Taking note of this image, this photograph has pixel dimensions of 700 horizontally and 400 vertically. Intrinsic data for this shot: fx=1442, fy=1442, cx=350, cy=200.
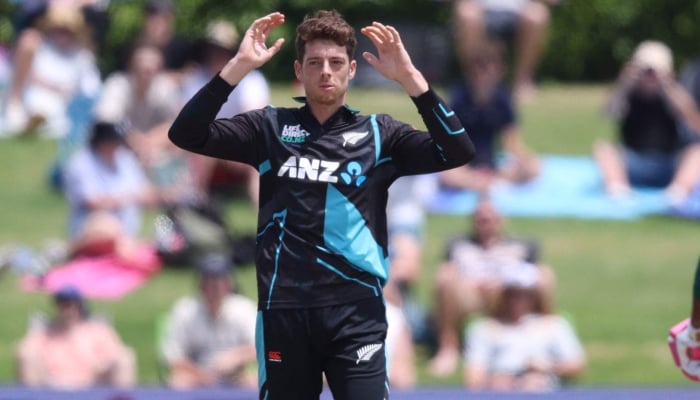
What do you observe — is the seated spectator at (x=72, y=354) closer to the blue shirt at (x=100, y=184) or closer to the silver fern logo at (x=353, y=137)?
the blue shirt at (x=100, y=184)

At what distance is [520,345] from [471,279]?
832mm

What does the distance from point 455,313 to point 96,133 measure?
9.33ft

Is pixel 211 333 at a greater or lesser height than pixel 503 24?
lesser

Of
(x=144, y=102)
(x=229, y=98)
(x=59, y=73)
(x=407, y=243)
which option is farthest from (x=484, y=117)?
(x=59, y=73)

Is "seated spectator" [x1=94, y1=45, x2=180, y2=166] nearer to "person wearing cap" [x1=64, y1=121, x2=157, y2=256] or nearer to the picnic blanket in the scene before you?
"person wearing cap" [x1=64, y1=121, x2=157, y2=256]

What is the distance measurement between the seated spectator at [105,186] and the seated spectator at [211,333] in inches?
64.0

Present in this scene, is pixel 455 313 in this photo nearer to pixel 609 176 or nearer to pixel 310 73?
pixel 609 176

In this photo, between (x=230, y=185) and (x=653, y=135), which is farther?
(x=230, y=185)

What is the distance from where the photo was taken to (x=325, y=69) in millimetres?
4484

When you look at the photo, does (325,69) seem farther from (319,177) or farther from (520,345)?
(520,345)

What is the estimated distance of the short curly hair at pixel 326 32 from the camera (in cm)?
448

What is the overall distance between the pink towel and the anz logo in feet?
16.7

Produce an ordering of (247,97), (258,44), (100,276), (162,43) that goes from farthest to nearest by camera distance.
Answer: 1. (162,43)
2. (247,97)
3. (100,276)
4. (258,44)

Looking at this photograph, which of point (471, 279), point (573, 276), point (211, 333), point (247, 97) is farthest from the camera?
point (247, 97)
